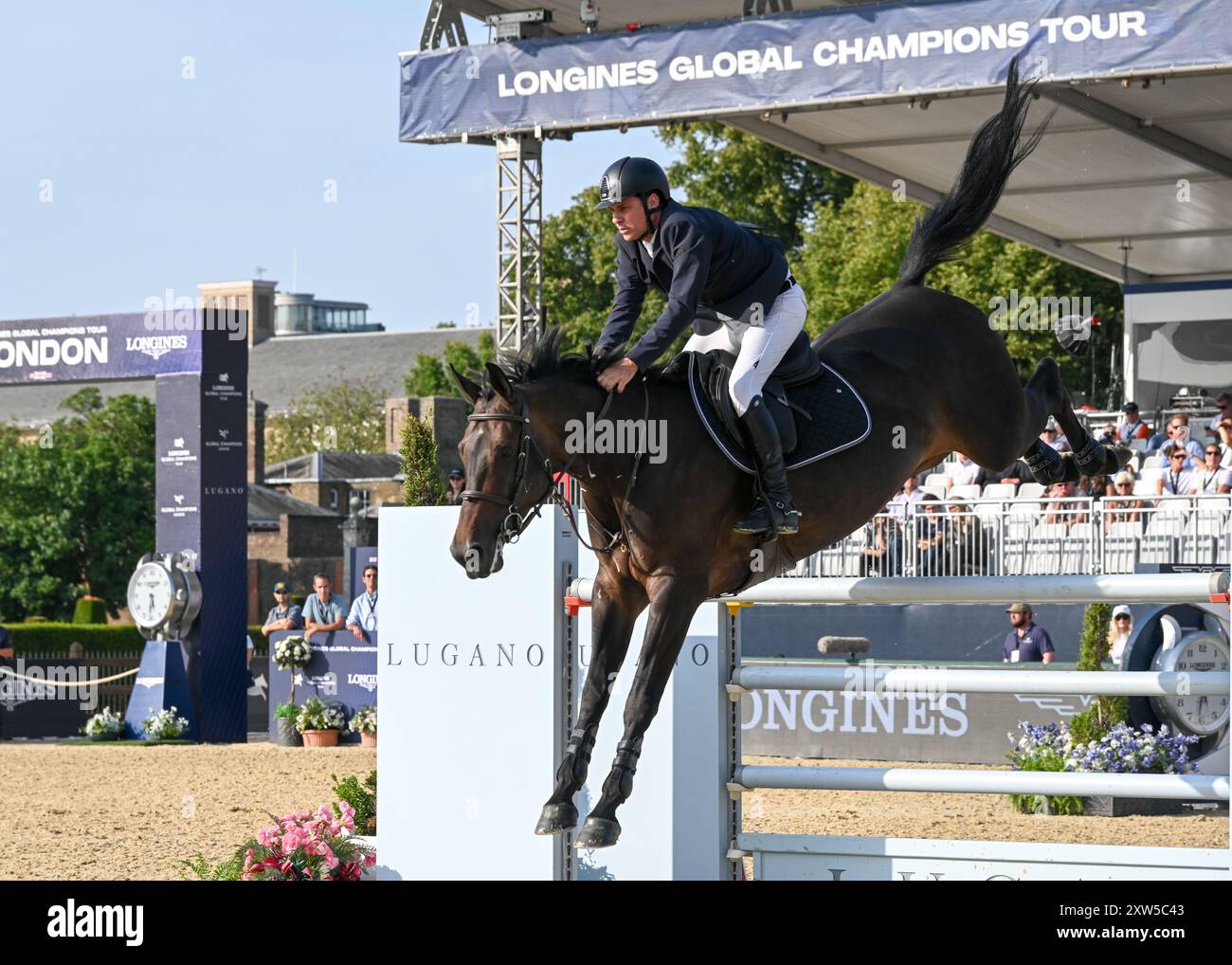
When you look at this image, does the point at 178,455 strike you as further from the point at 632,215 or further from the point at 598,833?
the point at 598,833

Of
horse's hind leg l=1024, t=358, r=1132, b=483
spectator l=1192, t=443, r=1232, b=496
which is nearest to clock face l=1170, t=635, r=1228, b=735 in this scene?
spectator l=1192, t=443, r=1232, b=496

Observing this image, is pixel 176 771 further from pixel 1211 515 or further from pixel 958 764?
pixel 1211 515

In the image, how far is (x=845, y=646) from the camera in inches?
545

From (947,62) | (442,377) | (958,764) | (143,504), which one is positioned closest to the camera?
(958,764)

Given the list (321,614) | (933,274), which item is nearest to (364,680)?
(321,614)

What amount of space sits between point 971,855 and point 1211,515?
1002 centimetres

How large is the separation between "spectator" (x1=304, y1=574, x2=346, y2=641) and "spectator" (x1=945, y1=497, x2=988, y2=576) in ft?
21.3

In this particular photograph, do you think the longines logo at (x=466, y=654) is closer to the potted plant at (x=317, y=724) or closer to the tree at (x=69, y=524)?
the potted plant at (x=317, y=724)

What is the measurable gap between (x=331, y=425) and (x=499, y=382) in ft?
193

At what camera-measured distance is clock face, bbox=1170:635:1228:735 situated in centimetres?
1105

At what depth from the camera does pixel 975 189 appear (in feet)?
21.7

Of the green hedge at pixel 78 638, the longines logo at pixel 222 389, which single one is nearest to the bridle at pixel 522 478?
the longines logo at pixel 222 389

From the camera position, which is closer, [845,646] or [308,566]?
[845,646]
